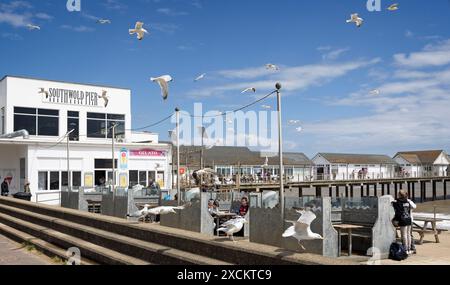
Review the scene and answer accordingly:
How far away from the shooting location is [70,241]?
1112 centimetres

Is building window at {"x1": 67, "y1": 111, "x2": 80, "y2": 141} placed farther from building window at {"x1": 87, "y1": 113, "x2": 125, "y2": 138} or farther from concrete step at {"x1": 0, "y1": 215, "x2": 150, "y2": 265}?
concrete step at {"x1": 0, "y1": 215, "x2": 150, "y2": 265}

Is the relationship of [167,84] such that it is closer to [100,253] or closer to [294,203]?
[294,203]

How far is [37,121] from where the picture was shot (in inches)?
1260

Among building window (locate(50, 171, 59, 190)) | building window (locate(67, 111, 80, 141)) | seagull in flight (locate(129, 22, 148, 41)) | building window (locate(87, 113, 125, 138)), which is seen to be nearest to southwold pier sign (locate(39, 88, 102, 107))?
building window (locate(67, 111, 80, 141))

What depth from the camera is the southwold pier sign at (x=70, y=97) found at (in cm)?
3263

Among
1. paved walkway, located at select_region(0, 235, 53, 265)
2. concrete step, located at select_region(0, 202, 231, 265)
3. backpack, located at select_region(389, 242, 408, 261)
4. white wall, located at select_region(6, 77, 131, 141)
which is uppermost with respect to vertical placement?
white wall, located at select_region(6, 77, 131, 141)

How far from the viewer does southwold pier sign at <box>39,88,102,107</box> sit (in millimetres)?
32631

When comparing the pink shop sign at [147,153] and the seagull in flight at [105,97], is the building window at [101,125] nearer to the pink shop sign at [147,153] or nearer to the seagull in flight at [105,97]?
the seagull in flight at [105,97]

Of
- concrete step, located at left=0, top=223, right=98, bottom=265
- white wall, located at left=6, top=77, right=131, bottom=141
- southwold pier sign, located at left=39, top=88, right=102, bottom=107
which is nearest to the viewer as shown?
concrete step, located at left=0, top=223, right=98, bottom=265

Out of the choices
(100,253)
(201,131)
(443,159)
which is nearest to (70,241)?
(100,253)

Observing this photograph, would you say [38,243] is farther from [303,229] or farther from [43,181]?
[43,181]

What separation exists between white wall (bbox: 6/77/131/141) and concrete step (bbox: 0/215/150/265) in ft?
57.8
